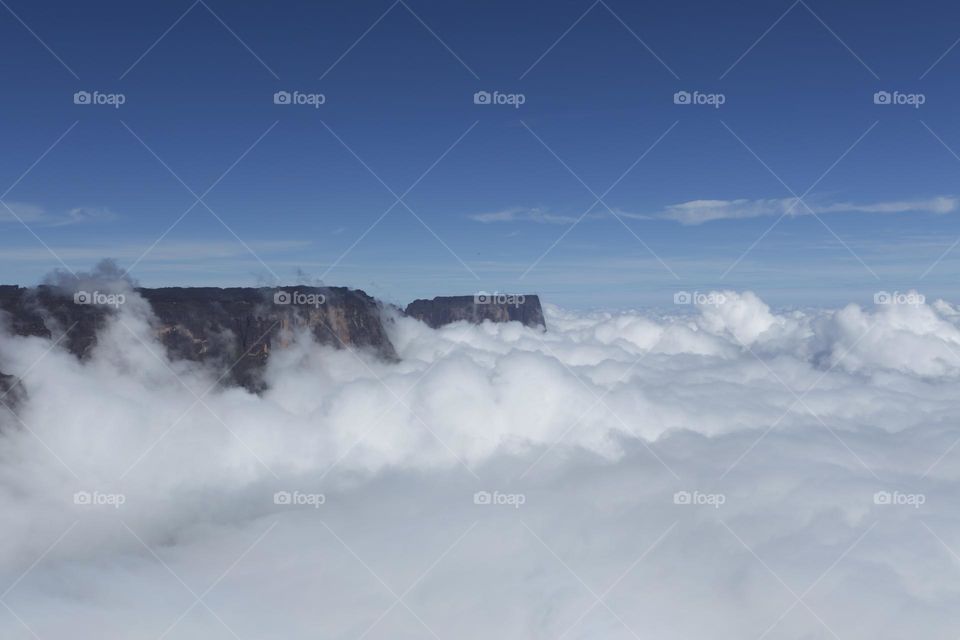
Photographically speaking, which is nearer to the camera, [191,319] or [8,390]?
[8,390]

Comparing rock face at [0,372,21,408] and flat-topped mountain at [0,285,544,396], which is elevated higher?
flat-topped mountain at [0,285,544,396]

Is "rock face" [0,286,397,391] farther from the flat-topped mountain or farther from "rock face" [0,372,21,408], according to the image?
"rock face" [0,372,21,408]

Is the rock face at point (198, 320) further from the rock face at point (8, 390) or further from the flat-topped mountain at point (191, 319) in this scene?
the rock face at point (8, 390)

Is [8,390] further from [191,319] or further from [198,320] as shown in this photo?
[198,320]

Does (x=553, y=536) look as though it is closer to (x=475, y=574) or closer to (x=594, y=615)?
(x=475, y=574)

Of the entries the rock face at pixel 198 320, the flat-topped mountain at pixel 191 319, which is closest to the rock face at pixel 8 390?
the flat-topped mountain at pixel 191 319

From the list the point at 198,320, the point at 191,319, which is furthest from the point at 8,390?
the point at 198,320

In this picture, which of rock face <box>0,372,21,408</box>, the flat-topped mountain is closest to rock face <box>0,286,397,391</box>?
the flat-topped mountain

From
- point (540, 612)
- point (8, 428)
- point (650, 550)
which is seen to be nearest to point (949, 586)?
point (650, 550)
